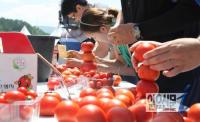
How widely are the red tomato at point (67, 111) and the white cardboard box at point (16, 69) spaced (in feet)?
1.25

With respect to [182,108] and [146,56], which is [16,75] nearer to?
[146,56]

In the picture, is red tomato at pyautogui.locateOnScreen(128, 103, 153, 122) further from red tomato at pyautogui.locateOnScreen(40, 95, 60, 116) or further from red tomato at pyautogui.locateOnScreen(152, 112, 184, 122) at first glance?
red tomato at pyautogui.locateOnScreen(40, 95, 60, 116)

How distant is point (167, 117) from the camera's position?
0.83m

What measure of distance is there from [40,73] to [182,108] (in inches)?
55.7

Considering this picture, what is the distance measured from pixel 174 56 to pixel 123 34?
769 mm

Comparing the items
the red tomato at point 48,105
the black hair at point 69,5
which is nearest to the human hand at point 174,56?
the red tomato at point 48,105

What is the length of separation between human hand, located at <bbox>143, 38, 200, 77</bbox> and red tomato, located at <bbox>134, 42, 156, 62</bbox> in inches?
1.0

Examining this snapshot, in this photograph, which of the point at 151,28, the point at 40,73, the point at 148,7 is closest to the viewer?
the point at 151,28

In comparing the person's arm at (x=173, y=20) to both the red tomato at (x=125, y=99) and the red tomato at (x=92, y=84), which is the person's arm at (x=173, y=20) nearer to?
the red tomato at (x=92, y=84)

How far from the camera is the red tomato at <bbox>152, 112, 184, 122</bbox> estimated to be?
2.71 feet

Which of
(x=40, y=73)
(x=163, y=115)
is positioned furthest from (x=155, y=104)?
(x=40, y=73)

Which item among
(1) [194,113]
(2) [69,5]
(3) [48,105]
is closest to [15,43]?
(3) [48,105]

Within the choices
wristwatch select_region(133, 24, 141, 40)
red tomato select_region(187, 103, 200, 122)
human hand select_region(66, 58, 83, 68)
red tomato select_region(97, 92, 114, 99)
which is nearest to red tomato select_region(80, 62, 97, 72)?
human hand select_region(66, 58, 83, 68)

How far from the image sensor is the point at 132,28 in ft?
5.58
